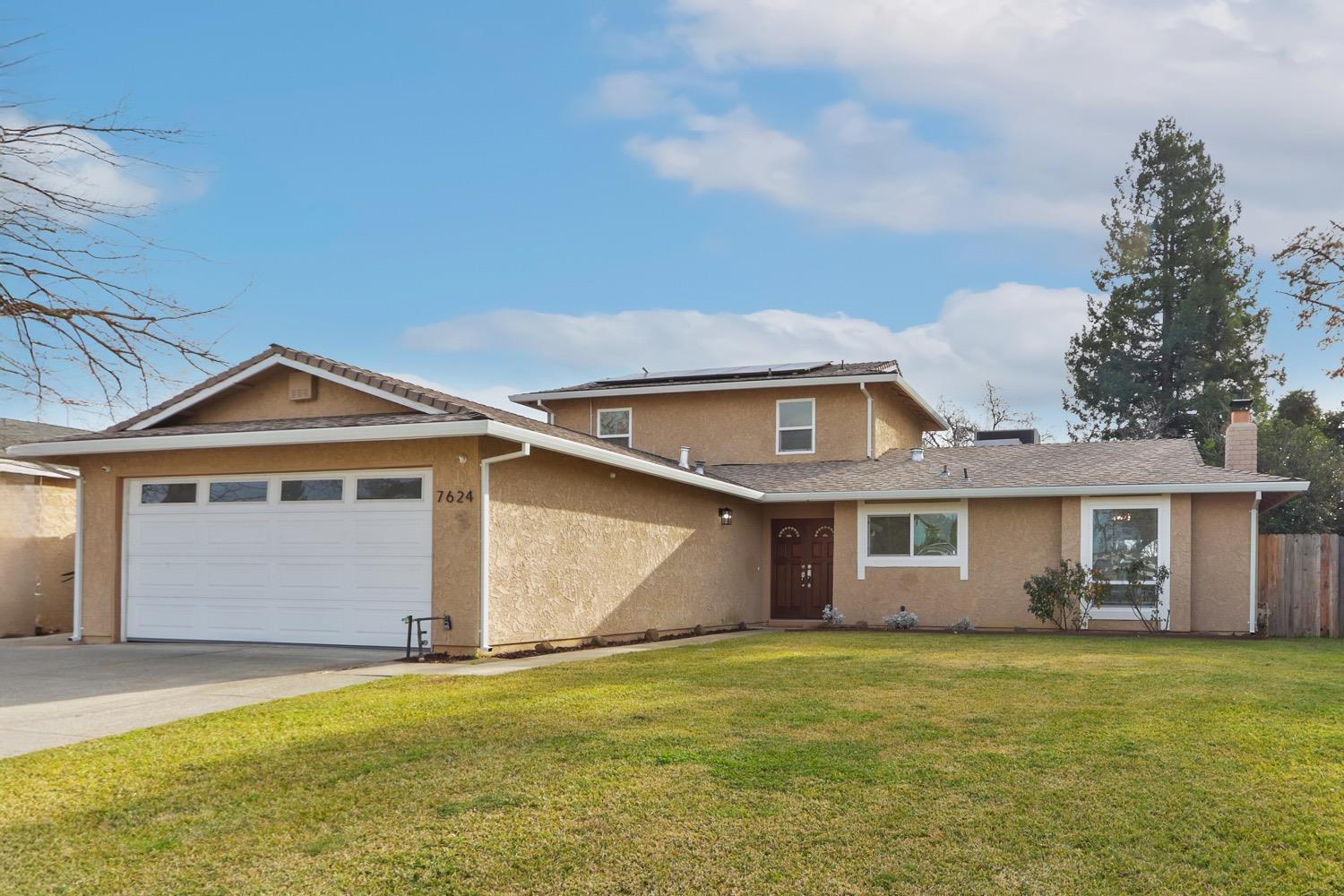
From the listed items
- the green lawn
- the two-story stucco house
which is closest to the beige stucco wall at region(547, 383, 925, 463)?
the two-story stucco house

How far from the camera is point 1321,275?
17359 mm

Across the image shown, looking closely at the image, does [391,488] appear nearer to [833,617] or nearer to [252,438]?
[252,438]

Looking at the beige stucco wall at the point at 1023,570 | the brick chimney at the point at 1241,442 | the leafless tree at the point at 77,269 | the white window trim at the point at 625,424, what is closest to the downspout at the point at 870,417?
the beige stucco wall at the point at 1023,570

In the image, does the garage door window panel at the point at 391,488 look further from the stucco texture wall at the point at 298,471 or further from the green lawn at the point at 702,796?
the green lawn at the point at 702,796

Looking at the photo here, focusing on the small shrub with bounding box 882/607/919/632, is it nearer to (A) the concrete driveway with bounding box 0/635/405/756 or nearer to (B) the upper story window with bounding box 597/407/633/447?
(B) the upper story window with bounding box 597/407/633/447

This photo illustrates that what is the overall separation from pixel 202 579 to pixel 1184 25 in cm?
1575

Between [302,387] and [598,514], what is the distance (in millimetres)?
4491

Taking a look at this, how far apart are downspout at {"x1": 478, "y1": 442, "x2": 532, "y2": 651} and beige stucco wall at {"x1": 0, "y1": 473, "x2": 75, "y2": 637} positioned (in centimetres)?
963

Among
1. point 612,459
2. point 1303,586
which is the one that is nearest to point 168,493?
point 612,459

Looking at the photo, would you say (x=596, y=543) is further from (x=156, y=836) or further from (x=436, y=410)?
(x=156, y=836)

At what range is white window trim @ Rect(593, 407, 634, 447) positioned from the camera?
22.4 meters

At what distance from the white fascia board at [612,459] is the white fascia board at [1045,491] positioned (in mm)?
1165

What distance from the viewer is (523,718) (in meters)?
7.35

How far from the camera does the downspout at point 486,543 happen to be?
11930 mm
